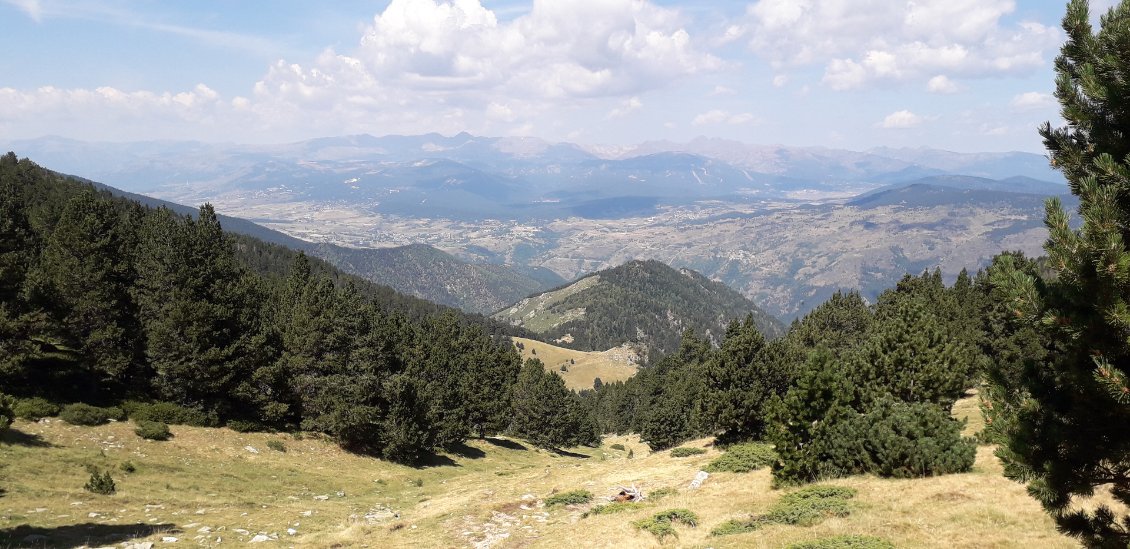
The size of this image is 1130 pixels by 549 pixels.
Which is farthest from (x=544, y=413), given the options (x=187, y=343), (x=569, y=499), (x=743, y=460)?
(x=569, y=499)

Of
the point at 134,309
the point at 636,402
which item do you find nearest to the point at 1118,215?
the point at 134,309

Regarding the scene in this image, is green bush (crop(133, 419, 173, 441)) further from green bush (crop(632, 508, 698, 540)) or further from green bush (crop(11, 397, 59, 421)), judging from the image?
green bush (crop(632, 508, 698, 540))

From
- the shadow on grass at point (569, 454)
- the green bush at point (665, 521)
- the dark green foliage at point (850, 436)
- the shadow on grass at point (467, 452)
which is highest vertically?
the dark green foliage at point (850, 436)

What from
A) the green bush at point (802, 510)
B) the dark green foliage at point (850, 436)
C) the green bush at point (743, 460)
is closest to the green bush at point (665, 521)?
the green bush at point (802, 510)

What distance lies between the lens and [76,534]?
21.2 metres

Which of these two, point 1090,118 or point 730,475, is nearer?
point 1090,118

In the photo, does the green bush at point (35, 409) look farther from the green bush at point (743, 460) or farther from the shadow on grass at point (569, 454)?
the shadow on grass at point (569, 454)

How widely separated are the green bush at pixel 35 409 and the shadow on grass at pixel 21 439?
275cm

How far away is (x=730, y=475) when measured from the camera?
101 feet

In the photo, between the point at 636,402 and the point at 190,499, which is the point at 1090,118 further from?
the point at 636,402

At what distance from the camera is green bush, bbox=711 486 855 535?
19.4 m

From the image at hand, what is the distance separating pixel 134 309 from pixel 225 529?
3240 centimetres

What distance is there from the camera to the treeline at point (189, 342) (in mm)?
41500

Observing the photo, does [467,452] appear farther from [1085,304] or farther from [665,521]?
[1085,304]
